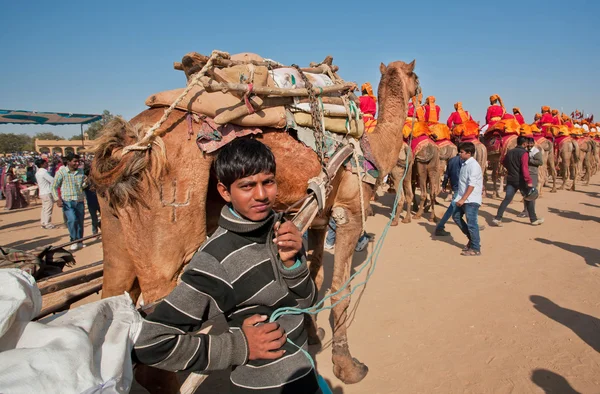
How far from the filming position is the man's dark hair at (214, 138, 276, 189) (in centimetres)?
151

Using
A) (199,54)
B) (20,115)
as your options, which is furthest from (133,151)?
(20,115)

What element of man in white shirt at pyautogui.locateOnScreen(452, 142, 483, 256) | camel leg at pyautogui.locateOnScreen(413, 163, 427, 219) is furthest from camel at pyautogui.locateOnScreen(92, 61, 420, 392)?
camel leg at pyautogui.locateOnScreen(413, 163, 427, 219)

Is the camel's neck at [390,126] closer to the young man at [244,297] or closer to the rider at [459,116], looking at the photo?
the young man at [244,297]

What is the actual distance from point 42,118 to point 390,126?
16690 mm

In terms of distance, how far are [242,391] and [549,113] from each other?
739 inches

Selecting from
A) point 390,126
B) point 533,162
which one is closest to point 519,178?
point 533,162

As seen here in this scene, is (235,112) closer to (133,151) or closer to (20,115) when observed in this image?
(133,151)

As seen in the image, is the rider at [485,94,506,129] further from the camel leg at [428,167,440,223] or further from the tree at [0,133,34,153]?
the tree at [0,133,34,153]

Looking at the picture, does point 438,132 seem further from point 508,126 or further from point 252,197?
point 252,197

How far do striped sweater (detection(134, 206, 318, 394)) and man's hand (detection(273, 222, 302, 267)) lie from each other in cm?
4

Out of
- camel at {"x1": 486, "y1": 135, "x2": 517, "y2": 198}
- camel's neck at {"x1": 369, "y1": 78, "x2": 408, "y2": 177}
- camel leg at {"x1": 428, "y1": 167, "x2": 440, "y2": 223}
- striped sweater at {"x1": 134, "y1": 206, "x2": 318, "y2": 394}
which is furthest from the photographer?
camel at {"x1": 486, "y1": 135, "x2": 517, "y2": 198}

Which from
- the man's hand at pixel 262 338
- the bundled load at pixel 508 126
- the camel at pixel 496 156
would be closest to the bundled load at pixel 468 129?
the bundled load at pixel 508 126

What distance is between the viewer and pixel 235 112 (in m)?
2.32

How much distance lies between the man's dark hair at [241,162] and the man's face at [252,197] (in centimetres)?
3
